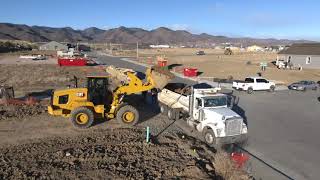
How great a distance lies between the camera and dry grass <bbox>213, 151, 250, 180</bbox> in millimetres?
12719

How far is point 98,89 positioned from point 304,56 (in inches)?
2008

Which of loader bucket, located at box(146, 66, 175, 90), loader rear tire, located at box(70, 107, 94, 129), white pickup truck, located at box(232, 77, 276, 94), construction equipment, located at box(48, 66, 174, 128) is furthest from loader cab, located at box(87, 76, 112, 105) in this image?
white pickup truck, located at box(232, 77, 276, 94)

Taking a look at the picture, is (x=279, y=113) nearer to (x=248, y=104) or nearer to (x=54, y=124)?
(x=248, y=104)

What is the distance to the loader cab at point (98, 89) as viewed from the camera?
1809 cm

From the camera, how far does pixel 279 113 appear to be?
79.6ft

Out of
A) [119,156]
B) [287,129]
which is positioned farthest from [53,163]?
[287,129]

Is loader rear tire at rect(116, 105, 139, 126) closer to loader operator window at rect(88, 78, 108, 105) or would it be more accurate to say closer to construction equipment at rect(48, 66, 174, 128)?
construction equipment at rect(48, 66, 174, 128)

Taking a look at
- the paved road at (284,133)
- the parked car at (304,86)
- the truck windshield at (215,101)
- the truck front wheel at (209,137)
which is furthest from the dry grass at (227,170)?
the parked car at (304,86)

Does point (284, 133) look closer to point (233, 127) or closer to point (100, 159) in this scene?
point (233, 127)

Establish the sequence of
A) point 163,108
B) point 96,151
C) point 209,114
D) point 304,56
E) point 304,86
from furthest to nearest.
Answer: point 304,56 < point 304,86 < point 163,108 < point 209,114 < point 96,151

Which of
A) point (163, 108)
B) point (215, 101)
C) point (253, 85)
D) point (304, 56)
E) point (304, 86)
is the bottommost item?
point (304, 86)

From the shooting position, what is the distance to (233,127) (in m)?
16.2

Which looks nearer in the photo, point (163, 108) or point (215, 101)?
point (215, 101)

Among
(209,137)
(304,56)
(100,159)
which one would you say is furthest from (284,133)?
(304,56)
